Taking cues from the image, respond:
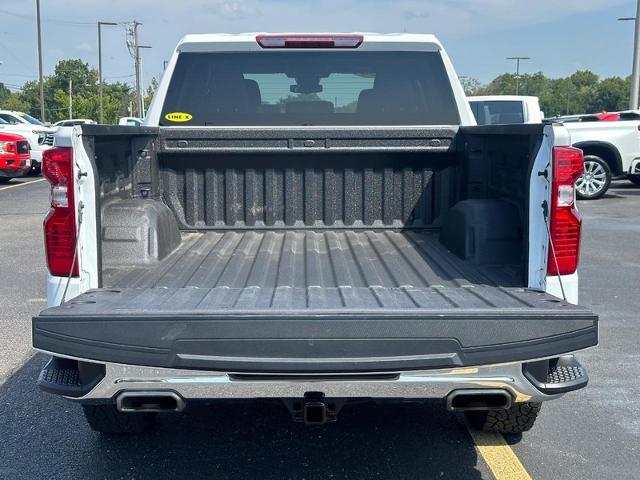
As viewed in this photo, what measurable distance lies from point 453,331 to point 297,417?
2.44 feet

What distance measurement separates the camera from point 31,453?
396 cm

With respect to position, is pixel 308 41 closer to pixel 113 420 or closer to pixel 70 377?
pixel 113 420

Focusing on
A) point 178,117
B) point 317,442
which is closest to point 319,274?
point 317,442

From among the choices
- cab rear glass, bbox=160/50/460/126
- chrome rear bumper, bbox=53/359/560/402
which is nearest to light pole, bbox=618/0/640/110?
cab rear glass, bbox=160/50/460/126

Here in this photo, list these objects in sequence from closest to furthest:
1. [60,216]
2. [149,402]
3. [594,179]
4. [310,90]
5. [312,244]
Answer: [149,402] → [60,216] → [312,244] → [310,90] → [594,179]

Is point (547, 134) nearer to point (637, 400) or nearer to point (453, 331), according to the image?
point (453, 331)

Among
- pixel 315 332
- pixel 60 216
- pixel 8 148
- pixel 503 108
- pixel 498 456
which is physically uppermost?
pixel 503 108

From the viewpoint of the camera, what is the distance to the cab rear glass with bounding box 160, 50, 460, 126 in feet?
16.2

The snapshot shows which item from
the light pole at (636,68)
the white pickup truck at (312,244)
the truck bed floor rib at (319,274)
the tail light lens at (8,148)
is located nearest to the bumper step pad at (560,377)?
the white pickup truck at (312,244)

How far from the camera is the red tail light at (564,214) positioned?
329cm

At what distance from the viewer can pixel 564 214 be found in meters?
3.37

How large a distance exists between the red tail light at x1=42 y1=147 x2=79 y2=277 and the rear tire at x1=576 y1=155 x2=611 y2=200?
1352 centimetres

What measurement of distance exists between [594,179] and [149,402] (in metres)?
14.1

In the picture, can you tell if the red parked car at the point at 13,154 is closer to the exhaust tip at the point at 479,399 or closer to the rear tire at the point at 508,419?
the rear tire at the point at 508,419
